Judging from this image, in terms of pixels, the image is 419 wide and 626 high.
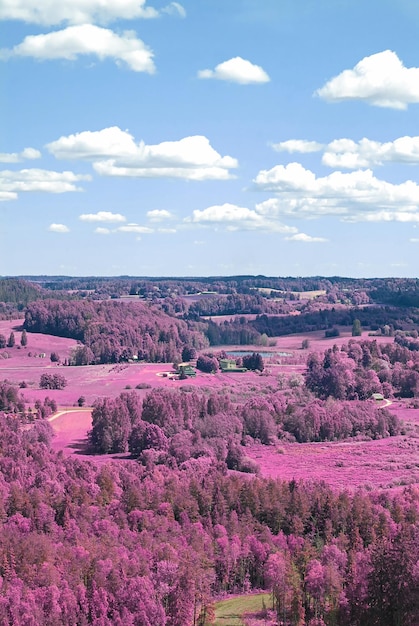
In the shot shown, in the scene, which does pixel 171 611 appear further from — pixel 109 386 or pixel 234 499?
pixel 109 386

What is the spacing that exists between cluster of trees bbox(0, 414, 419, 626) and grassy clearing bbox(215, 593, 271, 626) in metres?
1.11

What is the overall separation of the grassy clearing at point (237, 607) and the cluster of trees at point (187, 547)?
1107 mm

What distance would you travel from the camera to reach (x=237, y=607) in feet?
147

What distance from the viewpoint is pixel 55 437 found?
93.9 m

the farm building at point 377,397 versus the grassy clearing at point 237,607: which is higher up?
the farm building at point 377,397

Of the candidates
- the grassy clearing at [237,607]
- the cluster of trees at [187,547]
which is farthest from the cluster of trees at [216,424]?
the grassy clearing at [237,607]

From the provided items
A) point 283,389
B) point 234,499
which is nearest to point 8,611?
point 234,499

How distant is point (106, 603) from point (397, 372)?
100 meters

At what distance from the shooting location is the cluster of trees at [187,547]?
39.2 m

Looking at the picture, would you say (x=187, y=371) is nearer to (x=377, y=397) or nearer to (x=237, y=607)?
(x=377, y=397)

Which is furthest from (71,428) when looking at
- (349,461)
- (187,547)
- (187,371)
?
(187,547)

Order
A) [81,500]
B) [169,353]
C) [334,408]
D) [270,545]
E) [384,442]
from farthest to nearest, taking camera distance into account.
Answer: [169,353], [334,408], [384,442], [81,500], [270,545]

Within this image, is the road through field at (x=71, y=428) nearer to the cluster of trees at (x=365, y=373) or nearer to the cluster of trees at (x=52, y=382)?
the cluster of trees at (x=52, y=382)

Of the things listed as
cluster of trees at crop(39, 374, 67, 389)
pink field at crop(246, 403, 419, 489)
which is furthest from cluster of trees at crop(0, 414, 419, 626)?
cluster of trees at crop(39, 374, 67, 389)
